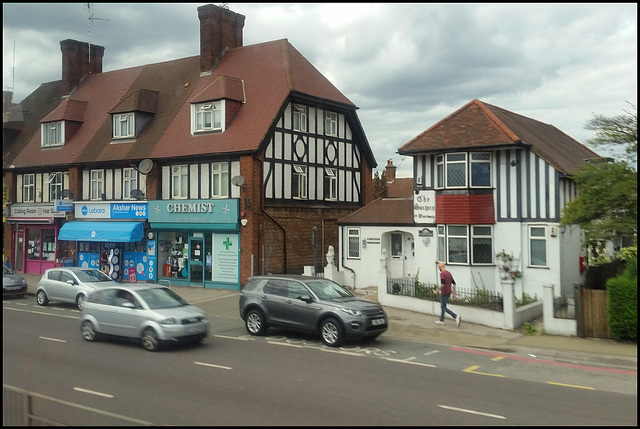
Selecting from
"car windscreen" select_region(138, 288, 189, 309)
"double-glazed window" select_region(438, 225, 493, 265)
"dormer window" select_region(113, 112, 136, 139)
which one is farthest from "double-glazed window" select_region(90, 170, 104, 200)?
"double-glazed window" select_region(438, 225, 493, 265)

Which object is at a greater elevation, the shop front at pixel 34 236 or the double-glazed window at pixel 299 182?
the double-glazed window at pixel 299 182

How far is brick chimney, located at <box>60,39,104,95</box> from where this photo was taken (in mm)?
34969

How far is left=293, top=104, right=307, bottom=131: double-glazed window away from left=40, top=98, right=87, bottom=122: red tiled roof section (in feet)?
44.5

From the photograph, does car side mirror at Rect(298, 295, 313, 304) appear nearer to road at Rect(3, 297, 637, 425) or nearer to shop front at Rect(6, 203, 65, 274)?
road at Rect(3, 297, 637, 425)

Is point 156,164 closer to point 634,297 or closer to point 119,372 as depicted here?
point 119,372

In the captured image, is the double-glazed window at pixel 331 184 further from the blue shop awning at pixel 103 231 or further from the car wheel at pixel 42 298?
the car wheel at pixel 42 298

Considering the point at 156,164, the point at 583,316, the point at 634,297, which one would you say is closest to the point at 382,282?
the point at 583,316

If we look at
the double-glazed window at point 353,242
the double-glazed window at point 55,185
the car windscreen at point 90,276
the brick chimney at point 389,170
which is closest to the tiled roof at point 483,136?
the double-glazed window at point 353,242

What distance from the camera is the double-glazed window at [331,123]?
28.7 meters

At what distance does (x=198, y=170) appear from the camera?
2573 cm

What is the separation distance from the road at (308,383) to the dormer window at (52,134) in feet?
66.0

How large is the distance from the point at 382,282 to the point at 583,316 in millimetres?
6697

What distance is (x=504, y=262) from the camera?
2028cm

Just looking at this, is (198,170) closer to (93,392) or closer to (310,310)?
(310,310)
